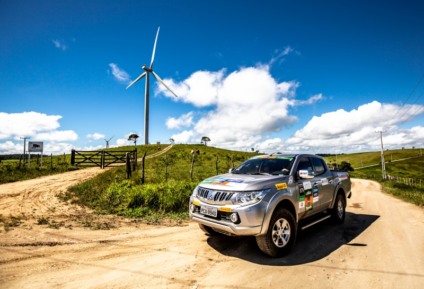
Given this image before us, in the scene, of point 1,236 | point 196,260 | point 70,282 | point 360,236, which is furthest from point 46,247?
point 360,236

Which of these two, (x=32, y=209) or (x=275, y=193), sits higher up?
(x=275, y=193)

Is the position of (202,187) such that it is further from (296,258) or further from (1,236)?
(1,236)

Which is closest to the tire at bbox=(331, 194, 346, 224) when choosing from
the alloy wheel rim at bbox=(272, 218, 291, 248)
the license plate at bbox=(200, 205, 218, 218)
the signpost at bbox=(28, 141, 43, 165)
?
the alloy wheel rim at bbox=(272, 218, 291, 248)

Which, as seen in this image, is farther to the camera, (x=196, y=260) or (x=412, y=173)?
(x=412, y=173)

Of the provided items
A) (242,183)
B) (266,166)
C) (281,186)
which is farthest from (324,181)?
(242,183)

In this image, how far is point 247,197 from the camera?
4656 mm

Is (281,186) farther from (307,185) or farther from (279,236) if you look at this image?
(307,185)

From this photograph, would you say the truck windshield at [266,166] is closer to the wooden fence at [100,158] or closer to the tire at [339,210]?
the tire at [339,210]

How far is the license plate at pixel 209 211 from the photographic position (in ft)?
15.9

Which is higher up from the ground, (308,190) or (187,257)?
(308,190)

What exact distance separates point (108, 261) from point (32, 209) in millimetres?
5840

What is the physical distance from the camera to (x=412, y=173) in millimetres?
100938

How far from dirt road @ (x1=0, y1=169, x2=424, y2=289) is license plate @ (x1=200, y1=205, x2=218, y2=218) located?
2.72 ft

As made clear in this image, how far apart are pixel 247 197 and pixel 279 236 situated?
1092 mm
